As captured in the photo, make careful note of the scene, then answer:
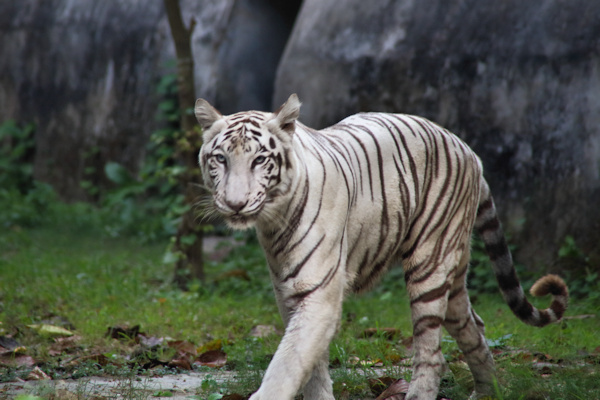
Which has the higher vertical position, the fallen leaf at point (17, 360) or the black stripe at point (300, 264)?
the black stripe at point (300, 264)

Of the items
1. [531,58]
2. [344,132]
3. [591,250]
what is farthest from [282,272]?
[531,58]

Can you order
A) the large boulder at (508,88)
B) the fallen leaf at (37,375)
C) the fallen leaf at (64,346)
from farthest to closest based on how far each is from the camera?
the large boulder at (508,88)
the fallen leaf at (64,346)
the fallen leaf at (37,375)

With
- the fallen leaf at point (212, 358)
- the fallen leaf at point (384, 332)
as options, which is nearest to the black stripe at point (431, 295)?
the fallen leaf at point (384, 332)

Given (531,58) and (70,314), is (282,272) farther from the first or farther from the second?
(531,58)

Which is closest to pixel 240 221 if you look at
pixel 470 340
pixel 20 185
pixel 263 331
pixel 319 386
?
pixel 319 386

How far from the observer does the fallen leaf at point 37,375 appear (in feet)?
12.2

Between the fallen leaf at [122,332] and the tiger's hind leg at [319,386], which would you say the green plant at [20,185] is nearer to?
the fallen leaf at [122,332]

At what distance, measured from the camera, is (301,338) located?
9.26ft

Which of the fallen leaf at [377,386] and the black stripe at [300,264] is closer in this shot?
the black stripe at [300,264]

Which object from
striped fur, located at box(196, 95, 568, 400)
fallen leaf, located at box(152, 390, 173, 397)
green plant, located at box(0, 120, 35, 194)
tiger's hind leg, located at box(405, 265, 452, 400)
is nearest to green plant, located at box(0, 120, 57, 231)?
green plant, located at box(0, 120, 35, 194)

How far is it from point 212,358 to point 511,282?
1.78m

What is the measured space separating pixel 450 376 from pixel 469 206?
3.17 ft

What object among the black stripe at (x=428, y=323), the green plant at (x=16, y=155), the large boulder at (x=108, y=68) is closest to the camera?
the black stripe at (x=428, y=323)

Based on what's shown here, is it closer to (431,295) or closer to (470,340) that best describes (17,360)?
(431,295)
